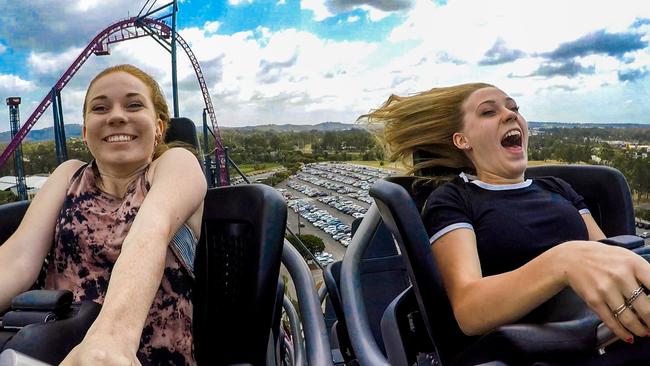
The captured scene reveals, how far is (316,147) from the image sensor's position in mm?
2168

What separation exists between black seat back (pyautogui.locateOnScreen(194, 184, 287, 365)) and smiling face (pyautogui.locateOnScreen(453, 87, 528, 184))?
18.9 inches

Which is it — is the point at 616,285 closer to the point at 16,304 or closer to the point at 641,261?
the point at 641,261

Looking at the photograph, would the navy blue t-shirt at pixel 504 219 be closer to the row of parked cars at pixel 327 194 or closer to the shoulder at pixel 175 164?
the shoulder at pixel 175 164

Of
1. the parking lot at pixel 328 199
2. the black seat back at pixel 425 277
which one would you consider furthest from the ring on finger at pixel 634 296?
the parking lot at pixel 328 199

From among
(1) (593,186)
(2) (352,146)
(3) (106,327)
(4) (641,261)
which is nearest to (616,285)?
(4) (641,261)

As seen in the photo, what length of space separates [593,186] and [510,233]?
50 cm

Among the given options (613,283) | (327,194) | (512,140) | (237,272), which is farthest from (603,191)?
(327,194)

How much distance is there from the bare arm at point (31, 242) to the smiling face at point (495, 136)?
901 mm

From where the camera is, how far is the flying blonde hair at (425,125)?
1231mm

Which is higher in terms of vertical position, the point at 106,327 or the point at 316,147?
the point at 316,147

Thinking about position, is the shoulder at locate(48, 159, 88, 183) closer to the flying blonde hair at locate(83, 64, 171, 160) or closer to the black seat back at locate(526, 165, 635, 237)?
the flying blonde hair at locate(83, 64, 171, 160)

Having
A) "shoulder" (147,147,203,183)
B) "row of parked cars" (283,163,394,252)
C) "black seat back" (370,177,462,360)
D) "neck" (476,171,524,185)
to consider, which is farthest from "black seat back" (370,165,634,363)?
"row of parked cars" (283,163,394,252)

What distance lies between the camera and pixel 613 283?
64 cm

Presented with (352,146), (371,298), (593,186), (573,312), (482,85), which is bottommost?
(371,298)
